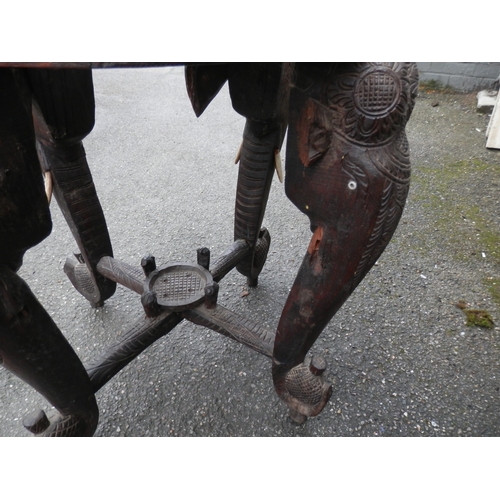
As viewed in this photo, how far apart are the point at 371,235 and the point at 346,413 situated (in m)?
0.58

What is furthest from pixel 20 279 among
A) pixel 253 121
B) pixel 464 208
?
pixel 464 208

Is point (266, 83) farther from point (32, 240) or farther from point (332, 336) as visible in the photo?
point (332, 336)

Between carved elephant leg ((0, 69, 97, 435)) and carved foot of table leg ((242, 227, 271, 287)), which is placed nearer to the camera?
carved elephant leg ((0, 69, 97, 435))

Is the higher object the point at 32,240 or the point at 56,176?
the point at 32,240

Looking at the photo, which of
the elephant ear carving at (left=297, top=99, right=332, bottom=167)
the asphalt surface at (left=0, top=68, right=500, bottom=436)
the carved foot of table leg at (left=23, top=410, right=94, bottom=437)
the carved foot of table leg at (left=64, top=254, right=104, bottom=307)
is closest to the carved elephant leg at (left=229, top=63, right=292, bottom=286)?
the elephant ear carving at (left=297, top=99, right=332, bottom=167)

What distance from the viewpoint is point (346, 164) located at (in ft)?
1.53

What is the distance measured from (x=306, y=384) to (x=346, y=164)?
0.46 metres

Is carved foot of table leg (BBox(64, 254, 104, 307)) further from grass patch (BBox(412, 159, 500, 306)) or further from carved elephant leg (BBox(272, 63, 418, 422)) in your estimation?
grass patch (BBox(412, 159, 500, 306))

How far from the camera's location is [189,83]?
2.26 ft

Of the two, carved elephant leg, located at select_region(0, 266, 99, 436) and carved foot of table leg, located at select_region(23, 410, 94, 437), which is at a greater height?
carved elephant leg, located at select_region(0, 266, 99, 436)

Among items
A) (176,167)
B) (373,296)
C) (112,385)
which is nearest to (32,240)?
(112,385)

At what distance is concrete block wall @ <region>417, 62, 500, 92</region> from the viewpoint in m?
2.66

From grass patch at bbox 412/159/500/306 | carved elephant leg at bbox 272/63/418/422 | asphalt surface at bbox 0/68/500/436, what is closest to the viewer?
carved elephant leg at bbox 272/63/418/422

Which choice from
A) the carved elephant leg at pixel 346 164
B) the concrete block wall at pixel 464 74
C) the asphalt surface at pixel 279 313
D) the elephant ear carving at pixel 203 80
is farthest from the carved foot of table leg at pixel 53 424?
the concrete block wall at pixel 464 74
